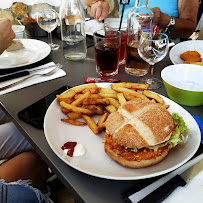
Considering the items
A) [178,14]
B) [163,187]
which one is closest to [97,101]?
[163,187]

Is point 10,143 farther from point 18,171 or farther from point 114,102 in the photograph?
point 114,102

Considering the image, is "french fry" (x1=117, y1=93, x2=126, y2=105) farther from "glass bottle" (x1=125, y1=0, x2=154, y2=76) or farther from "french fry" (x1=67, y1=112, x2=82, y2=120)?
"glass bottle" (x1=125, y1=0, x2=154, y2=76)

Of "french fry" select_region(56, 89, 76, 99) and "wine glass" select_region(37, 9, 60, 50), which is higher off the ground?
"wine glass" select_region(37, 9, 60, 50)

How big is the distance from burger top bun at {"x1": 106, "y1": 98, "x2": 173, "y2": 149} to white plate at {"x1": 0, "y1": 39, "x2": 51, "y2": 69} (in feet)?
3.20

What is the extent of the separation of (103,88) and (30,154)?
0.64 m

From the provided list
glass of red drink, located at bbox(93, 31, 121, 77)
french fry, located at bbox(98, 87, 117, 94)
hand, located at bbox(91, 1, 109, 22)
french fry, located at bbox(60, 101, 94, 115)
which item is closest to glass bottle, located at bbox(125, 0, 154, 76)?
glass of red drink, located at bbox(93, 31, 121, 77)

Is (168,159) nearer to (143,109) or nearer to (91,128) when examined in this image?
(143,109)

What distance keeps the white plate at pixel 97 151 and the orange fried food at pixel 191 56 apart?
0.63 metres

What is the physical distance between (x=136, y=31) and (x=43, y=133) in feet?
3.26

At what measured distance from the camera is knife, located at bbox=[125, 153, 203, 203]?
27.5 inches

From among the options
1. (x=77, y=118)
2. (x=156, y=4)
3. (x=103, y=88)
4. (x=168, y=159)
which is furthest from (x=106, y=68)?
(x=156, y=4)

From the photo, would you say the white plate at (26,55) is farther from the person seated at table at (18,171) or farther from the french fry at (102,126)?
the french fry at (102,126)

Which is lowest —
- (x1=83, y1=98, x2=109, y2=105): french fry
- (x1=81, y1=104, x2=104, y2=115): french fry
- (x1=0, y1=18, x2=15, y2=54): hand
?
(x1=81, y1=104, x2=104, y2=115): french fry

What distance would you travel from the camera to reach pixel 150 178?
78cm
